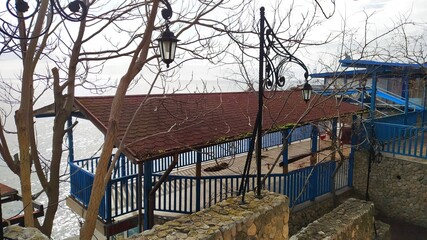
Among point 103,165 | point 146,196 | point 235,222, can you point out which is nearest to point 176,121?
point 146,196

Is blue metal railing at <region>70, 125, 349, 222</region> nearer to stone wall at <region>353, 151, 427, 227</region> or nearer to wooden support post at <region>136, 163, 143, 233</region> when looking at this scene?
wooden support post at <region>136, 163, 143, 233</region>

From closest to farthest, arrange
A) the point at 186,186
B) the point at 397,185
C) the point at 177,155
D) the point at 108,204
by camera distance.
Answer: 1. the point at 177,155
2. the point at 108,204
3. the point at 186,186
4. the point at 397,185

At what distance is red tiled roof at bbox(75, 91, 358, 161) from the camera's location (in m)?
5.72

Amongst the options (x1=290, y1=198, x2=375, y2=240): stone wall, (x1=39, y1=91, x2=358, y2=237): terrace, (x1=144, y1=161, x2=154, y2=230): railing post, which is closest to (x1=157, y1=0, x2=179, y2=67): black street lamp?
(x1=39, y1=91, x2=358, y2=237): terrace

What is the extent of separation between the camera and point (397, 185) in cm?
965

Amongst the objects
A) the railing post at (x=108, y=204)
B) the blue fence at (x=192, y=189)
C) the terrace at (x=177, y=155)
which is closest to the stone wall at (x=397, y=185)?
the terrace at (x=177, y=155)

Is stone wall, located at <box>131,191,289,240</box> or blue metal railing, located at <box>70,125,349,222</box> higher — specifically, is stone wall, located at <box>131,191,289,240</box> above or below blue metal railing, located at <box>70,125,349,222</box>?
above

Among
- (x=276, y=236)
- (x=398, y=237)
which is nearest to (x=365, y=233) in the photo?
(x=398, y=237)

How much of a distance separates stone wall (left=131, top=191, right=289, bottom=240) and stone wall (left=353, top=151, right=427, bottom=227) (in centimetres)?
734

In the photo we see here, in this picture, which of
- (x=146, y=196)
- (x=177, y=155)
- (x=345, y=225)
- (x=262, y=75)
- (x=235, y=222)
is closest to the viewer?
(x=235, y=222)

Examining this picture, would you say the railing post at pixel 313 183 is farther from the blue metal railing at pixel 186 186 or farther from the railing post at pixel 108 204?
the railing post at pixel 108 204

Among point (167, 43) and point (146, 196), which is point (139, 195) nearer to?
point (146, 196)

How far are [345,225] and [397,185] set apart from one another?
516cm

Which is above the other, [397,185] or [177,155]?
[177,155]
